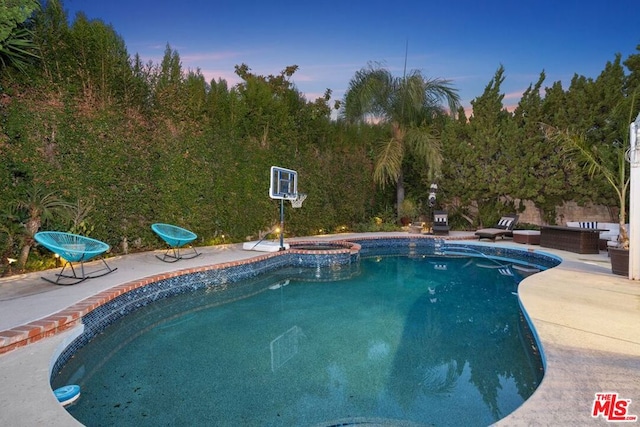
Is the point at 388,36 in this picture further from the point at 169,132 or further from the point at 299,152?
the point at 169,132

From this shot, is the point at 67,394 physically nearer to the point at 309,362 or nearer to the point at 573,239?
the point at 309,362

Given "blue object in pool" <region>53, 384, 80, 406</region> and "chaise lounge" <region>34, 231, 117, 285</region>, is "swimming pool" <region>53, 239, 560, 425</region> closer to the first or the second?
"blue object in pool" <region>53, 384, 80, 406</region>

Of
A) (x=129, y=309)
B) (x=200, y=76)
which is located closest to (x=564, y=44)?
(x=200, y=76)

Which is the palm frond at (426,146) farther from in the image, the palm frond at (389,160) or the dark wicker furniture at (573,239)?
→ the dark wicker furniture at (573,239)

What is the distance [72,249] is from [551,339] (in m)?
6.32

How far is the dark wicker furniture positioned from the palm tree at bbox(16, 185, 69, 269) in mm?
11692

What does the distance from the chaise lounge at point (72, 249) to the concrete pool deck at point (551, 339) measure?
243 millimetres

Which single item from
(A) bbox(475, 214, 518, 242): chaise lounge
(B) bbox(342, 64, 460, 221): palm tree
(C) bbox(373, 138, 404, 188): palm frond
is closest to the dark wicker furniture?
(A) bbox(475, 214, 518, 242): chaise lounge

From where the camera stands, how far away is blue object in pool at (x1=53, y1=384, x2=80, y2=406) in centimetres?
288

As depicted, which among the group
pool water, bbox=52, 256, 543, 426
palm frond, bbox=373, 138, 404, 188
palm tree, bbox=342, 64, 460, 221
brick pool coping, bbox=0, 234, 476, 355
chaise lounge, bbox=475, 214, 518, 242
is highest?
palm tree, bbox=342, 64, 460, 221

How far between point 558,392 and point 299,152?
10.8 meters

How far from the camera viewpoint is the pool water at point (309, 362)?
2.93m

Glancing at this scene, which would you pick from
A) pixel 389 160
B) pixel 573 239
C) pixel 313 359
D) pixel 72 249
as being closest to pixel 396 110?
pixel 389 160

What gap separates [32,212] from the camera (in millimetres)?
6082
